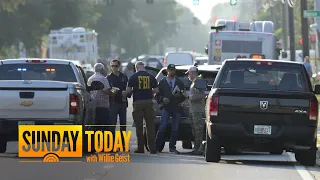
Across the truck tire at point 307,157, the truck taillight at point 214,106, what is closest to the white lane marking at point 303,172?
the truck tire at point 307,157

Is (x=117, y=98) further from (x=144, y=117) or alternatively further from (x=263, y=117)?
(x=263, y=117)

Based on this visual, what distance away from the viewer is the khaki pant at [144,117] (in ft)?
59.2

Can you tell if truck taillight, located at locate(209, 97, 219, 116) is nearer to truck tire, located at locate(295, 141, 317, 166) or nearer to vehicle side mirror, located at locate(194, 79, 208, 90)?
vehicle side mirror, located at locate(194, 79, 208, 90)

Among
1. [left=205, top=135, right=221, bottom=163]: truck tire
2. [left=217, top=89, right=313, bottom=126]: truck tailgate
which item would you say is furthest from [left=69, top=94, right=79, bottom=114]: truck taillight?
[left=217, top=89, right=313, bottom=126]: truck tailgate

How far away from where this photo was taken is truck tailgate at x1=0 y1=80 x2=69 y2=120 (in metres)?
16.6

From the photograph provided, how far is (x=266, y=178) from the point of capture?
541 inches

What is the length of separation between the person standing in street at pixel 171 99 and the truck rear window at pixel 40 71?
5.61 ft

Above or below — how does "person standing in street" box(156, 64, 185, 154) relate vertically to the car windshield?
below

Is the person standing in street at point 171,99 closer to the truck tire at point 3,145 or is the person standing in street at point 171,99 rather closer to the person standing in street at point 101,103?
the person standing in street at point 101,103

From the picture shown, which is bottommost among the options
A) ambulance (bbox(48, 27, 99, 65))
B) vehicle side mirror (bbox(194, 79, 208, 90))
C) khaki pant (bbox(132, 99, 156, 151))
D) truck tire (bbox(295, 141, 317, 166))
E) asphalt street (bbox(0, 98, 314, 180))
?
asphalt street (bbox(0, 98, 314, 180))

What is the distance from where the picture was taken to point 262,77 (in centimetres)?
1594

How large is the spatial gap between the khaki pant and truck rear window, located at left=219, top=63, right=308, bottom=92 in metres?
2.73

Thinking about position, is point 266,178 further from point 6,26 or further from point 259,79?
point 6,26

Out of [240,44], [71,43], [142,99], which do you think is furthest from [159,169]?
[71,43]
